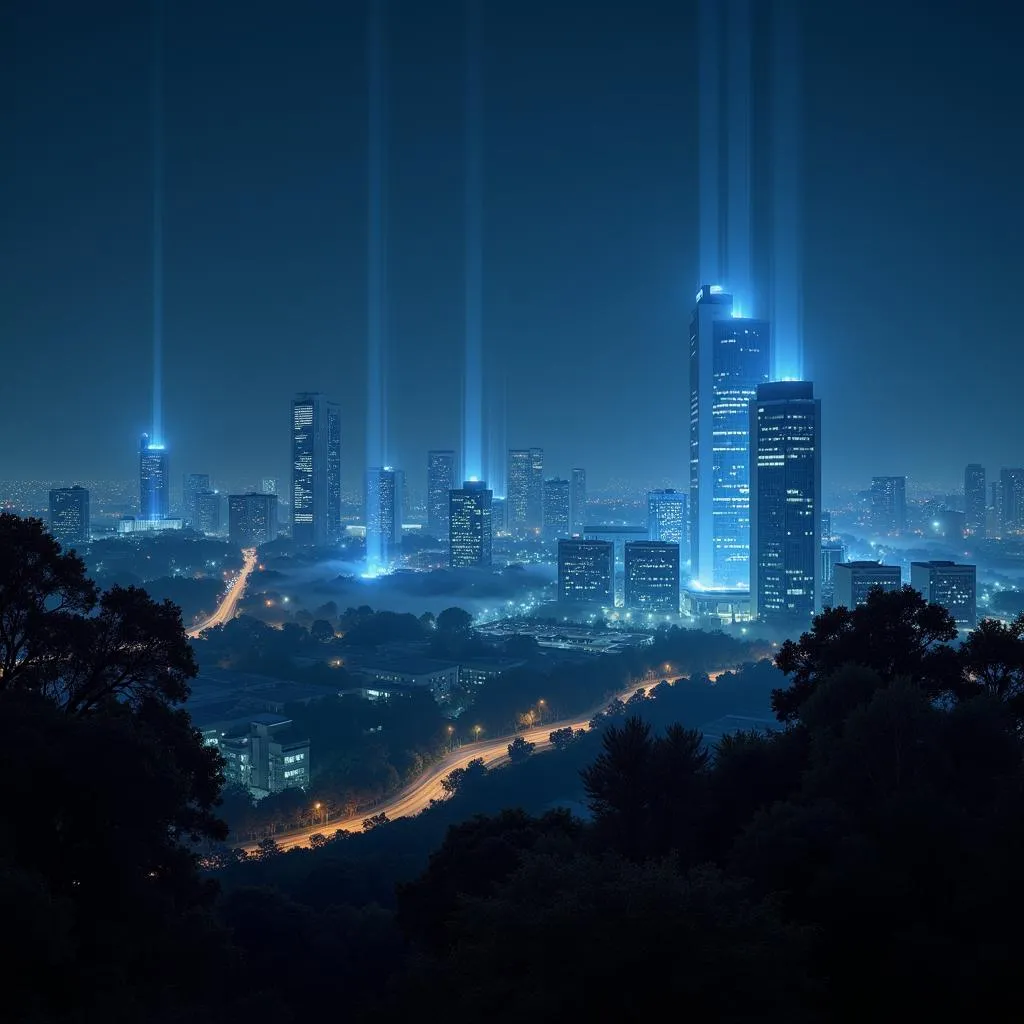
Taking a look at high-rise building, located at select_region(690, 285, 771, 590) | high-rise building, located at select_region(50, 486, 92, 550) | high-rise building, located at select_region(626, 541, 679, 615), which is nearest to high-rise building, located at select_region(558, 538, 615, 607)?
high-rise building, located at select_region(626, 541, 679, 615)

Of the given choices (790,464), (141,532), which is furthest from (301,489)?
(790,464)

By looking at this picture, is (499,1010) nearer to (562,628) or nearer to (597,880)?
(597,880)

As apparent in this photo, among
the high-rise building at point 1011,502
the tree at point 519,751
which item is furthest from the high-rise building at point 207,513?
the high-rise building at point 1011,502

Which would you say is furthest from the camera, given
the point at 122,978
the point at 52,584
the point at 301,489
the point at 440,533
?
the point at 440,533

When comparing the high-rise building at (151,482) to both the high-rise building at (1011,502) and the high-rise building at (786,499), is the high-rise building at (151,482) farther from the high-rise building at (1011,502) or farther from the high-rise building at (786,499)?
the high-rise building at (1011,502)

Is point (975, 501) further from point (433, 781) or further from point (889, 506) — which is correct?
point (433, 781)

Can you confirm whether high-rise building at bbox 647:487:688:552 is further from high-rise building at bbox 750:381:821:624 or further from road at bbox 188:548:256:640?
road at bbox 188:548:256:640
